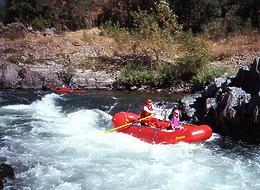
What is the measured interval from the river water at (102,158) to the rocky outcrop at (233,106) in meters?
0.70

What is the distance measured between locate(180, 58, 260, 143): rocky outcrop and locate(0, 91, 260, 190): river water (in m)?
0.70

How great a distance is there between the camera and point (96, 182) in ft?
44.2

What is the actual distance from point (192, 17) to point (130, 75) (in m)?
11.8

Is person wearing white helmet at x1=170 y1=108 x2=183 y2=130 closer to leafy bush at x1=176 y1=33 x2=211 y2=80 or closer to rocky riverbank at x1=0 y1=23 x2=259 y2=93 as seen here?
rocky riverbank at x1=0 y1=23 x2=259 y2=93

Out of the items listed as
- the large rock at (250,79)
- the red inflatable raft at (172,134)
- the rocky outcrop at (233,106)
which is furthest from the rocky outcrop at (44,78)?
the red inflatable raft at (172,134)

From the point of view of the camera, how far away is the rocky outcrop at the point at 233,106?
17597mm

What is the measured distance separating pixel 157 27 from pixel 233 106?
1206 cm

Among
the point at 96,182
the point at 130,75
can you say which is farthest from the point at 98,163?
the point at 130,75

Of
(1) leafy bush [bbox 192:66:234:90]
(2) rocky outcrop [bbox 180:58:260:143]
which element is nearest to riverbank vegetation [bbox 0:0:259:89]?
(1) leafy bush [bbox 192:66:234:90]

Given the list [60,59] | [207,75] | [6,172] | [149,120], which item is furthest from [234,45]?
[6,172]

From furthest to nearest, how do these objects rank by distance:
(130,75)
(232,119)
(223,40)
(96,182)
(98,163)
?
(223,40) < (130,75) < (232,119) < (98,163) < (96,182)

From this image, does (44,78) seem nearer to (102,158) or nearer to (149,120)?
(149,120)

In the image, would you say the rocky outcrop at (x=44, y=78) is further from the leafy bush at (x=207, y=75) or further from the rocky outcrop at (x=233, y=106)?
the rocky outcrop at (x=233, y=106)

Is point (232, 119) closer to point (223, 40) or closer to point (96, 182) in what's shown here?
point (96, 182)
